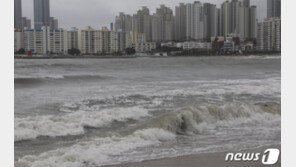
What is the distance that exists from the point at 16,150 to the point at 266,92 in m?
8.88

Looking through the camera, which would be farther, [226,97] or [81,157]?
[226,97]

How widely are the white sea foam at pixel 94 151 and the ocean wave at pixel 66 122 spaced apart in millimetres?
1026

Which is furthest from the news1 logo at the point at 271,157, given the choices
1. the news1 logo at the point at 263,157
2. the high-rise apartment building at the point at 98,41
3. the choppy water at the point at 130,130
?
the high-rise apartment building at the point at 98,41

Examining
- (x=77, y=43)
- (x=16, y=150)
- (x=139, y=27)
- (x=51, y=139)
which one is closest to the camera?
(x=16, y=150)

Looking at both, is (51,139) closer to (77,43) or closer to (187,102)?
(187,102)

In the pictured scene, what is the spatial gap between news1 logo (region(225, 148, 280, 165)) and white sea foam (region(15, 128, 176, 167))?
1434mm

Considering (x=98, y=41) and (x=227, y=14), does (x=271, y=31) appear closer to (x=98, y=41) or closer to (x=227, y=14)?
(x=227, y=14)

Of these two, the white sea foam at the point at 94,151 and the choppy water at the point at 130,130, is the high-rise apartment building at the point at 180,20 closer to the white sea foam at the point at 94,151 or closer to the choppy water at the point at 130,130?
the choppy water at the point at 130,130

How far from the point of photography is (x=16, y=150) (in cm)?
505

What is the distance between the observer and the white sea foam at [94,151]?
4.39 metres

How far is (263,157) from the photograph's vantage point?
3996 mm

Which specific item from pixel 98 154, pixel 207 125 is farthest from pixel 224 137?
pixel 98 154
